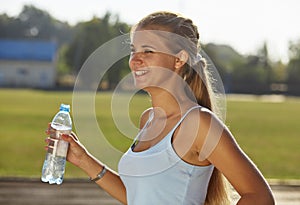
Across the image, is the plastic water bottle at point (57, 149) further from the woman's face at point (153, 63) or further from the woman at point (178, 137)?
the woman's face at point (153, 63)

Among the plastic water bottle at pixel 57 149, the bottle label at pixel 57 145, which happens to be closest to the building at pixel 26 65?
the plastic water bottle at pixel 57 149

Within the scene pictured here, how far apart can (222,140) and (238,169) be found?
0.29 feet

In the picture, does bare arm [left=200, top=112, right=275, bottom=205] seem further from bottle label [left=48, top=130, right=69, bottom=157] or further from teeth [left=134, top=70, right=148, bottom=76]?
bottle label [left=48, top=130, right=69, bottom=157]

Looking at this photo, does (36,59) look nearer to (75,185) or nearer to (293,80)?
(293,80)

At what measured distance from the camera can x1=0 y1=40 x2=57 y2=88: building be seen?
79.8 metres

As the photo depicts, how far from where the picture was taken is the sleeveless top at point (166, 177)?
1.88 metres

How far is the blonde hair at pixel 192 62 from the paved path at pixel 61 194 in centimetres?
487

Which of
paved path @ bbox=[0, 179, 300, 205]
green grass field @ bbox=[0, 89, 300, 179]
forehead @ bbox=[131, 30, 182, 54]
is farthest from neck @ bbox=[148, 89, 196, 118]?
paved path @ bbox=[0, 179, 300, 205]

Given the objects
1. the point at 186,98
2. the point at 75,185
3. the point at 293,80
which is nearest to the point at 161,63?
the point at 186,98

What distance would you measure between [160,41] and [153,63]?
69 millimetres

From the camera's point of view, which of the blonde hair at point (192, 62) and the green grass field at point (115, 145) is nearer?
the blonde hair at point (192, 62)

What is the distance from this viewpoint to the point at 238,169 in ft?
5.84

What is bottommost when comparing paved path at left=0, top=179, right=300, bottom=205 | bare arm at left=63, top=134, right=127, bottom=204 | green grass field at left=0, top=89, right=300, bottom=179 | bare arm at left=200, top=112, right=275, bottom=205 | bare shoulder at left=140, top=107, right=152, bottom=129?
green grass field at left=0, top=89, right=300, bottom=179

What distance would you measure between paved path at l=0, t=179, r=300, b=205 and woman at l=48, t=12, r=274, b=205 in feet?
15.8
